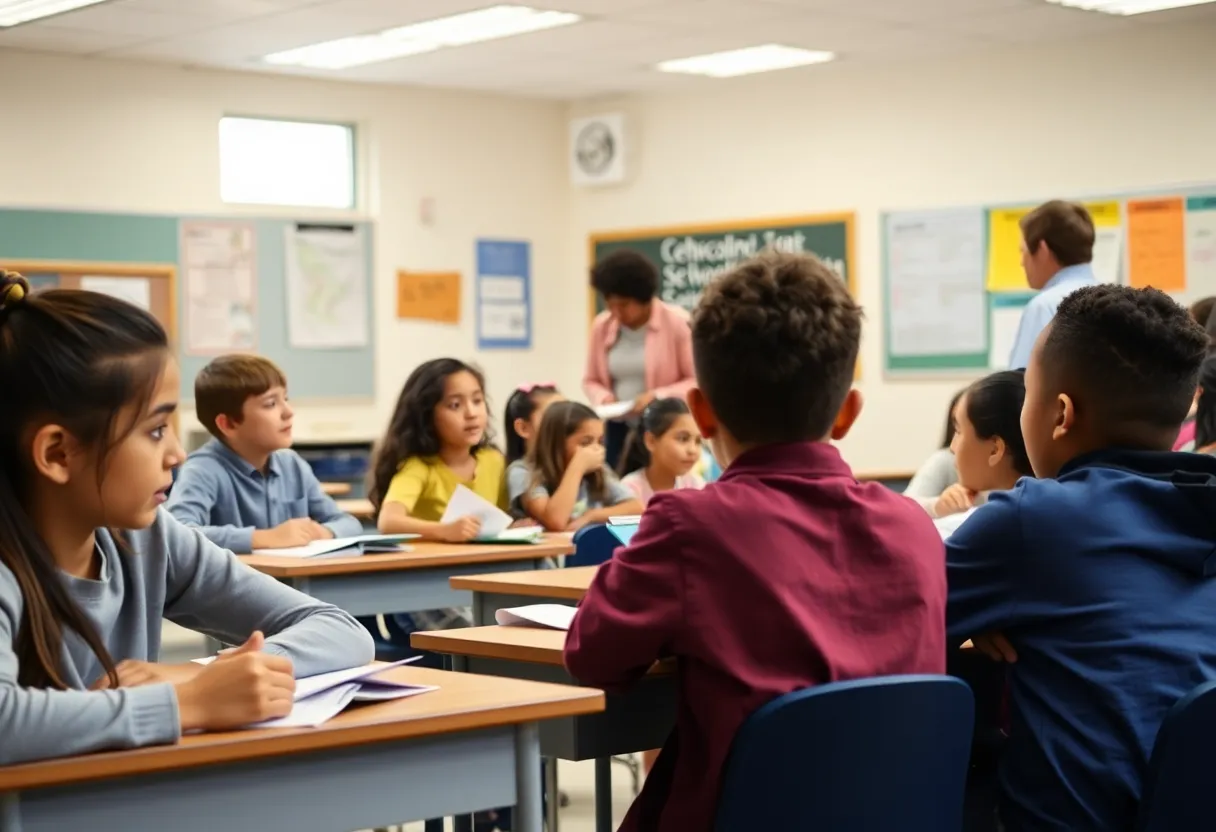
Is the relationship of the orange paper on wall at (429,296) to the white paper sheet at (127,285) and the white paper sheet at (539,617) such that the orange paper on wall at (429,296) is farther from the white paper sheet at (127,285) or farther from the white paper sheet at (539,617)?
the white paper sheet at (539,617)

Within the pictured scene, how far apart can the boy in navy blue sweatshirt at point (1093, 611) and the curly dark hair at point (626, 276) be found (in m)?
4.44

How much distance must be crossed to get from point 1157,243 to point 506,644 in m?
5.48

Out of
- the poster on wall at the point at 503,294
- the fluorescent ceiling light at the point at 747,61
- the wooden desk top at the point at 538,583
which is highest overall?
the fluorescent ceiling light at the point at 747,61

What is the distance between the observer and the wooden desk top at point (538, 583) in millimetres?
2854

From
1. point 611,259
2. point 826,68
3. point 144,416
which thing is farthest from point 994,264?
point 144,416

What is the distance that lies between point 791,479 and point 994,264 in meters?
5.90

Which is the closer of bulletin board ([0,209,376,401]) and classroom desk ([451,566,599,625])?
classroom desk ([451,566,599,625])

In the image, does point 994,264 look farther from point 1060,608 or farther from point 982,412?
point 1060,608

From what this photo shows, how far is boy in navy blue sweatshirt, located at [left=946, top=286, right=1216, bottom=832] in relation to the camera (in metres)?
1.92

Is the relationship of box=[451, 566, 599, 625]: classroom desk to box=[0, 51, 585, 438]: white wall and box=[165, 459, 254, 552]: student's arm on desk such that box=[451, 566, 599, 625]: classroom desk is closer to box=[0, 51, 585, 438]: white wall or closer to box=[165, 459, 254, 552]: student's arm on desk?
box=[165, 459, 254, 552]: student's arm on desk

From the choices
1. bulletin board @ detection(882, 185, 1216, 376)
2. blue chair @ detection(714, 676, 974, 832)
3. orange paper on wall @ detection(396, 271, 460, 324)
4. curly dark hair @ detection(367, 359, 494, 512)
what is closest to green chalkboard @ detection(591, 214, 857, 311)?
bulletin board @ detection(882, 185, 1216, 376)

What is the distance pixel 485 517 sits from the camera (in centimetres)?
415

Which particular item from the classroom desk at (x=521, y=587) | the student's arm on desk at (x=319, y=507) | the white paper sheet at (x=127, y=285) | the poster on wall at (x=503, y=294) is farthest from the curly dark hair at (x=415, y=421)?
the poster on wall at (x=503, y=294)

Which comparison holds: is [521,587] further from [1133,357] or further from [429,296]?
[429,296]
